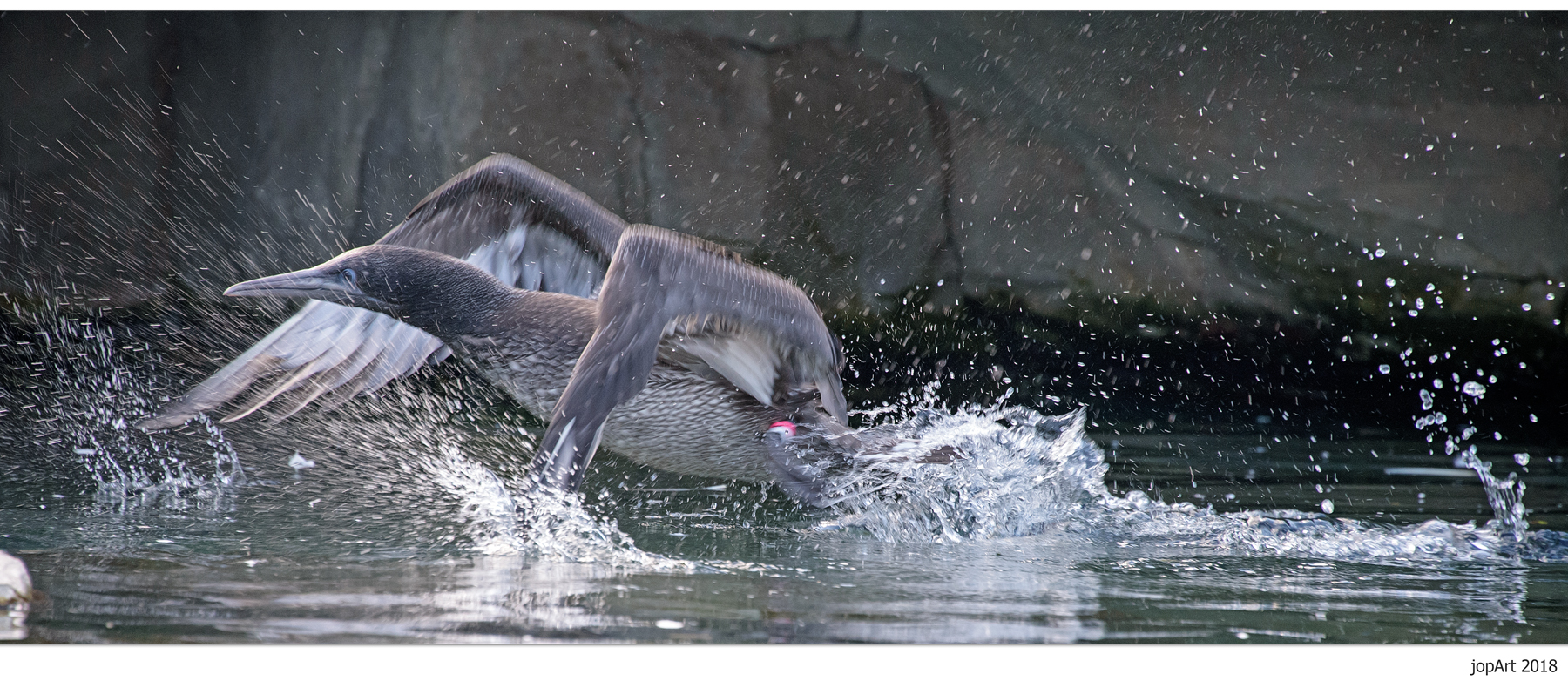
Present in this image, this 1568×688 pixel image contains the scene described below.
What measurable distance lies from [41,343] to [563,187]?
17.1ft

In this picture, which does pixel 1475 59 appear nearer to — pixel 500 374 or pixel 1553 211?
pixel 1553 211

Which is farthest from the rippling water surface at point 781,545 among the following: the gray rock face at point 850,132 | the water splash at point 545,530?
the gray rock face at point 850,132

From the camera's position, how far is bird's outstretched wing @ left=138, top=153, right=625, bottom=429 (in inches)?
143

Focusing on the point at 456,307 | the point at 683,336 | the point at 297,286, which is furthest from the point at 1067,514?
the point at 297,286

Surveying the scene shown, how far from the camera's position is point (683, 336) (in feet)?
10.8

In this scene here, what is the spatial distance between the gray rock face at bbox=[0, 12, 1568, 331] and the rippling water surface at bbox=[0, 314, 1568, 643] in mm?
3138

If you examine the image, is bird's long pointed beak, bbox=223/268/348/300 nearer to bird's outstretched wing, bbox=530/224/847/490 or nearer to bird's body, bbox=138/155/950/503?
bird's body, bbox=138/155/950/503

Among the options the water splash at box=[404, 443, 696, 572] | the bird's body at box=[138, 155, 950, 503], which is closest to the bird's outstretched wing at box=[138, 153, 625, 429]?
the bird's body at box=[138, 155, 950, 503]

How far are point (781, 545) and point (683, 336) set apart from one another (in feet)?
2.07

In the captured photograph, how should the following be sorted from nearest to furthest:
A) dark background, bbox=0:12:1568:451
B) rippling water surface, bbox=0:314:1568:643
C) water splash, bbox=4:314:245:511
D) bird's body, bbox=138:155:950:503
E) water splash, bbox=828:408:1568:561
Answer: rippling water surface, bbox=0:314:1568:643 → bird's body, bbox=138:155:950:503 → water splash, bbox=828:408:1568:561 → water splash, bbox=4:314:245:511 → dark background, bbox=0:12:1568:451

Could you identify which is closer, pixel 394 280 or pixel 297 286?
pixel 297 286

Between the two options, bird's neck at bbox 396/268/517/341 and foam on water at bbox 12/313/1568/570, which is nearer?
foam on water at bbox 12/313/1568/570

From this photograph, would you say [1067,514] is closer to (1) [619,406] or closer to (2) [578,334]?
(1) [619,406]

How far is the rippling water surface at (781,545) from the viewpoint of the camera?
2.19 metres
